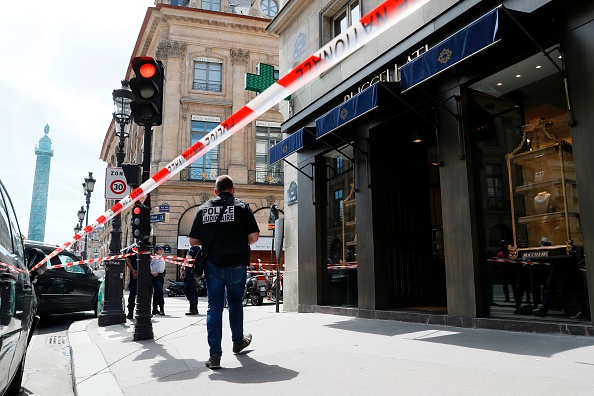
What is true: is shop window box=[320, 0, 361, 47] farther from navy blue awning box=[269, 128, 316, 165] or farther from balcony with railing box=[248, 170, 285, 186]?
balcony with railing box=[248, 170, 285, 186]

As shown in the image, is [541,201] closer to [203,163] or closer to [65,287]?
[65,287]

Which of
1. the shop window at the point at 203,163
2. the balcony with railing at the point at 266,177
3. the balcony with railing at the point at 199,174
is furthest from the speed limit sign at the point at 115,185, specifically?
the balcony with railing at the point at 266,177

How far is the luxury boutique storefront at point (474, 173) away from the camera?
5918mm

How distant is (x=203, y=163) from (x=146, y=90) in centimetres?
2470

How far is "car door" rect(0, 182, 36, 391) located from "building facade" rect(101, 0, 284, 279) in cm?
2594

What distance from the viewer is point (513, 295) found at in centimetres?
679

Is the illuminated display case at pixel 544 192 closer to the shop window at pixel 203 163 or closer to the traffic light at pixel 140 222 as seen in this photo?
the traffic light at pixel 140 222

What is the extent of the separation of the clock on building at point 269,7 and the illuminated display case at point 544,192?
3118 cm

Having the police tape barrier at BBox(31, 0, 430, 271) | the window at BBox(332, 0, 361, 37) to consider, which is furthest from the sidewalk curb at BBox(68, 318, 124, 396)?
the window at BBox(332, 0, 361, 37)

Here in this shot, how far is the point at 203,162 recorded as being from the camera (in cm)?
3152

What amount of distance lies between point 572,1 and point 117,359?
6621 millimetres

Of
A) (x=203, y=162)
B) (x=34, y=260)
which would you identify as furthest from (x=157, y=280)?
(x=203, y=162)

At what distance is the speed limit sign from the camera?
9.55m

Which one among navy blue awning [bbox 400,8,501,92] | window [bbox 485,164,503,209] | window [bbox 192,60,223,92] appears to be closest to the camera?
navy blue awning [bbox 400,8,501,92]
